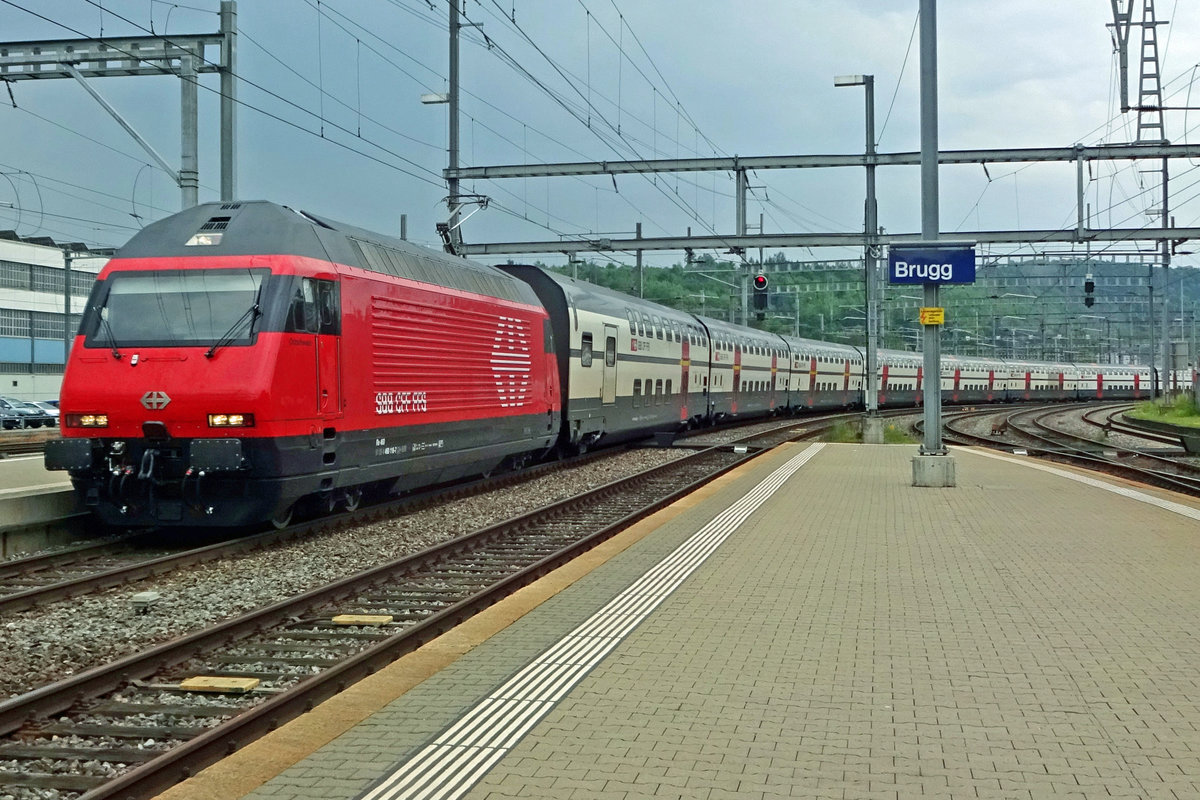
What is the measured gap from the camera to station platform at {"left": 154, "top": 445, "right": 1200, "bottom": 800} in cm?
473

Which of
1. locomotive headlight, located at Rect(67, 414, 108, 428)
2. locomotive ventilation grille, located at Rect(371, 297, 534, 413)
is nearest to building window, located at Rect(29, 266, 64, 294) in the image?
locomotive ventilation grille, located at Rect(371, 297, 534, 413)

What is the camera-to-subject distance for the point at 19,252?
5691 centimetres

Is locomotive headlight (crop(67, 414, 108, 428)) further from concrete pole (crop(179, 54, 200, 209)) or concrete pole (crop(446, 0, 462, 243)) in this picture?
concrete pole (crop(446, 0, 462, 243))

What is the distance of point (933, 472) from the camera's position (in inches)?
676

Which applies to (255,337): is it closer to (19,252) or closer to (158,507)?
(158,507)

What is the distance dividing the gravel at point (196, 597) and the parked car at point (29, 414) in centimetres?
3213

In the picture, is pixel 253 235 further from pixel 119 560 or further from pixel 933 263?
pixel 933 263

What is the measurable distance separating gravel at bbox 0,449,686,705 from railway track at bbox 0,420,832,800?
1.75 feet

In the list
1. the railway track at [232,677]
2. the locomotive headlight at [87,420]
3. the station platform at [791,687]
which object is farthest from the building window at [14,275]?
the station platform at [791,687]

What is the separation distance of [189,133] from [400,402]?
684 cm

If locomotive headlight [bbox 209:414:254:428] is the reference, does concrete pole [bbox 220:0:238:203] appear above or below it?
above

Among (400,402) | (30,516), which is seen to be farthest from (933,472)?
(30,516)

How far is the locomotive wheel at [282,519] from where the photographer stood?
1243 centimetres

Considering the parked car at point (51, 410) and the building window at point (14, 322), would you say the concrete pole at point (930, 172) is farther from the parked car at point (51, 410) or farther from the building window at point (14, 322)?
the building window at point (14, 322)
